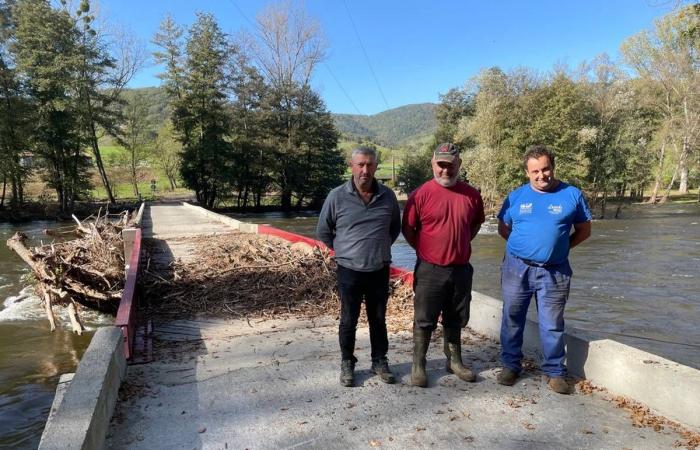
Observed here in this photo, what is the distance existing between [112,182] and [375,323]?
56.2 meters

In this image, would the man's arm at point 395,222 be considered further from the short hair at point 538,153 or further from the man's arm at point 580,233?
the man's arm at point 580,233

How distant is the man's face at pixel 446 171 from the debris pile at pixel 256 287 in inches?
83.2

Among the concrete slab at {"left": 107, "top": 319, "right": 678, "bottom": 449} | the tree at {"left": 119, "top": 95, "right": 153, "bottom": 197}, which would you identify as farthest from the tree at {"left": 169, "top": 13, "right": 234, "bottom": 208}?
the concrete slab at {"left": 107, "top": 319, "right": 678, "bottom": 449}

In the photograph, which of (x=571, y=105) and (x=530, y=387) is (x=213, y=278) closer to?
(x=530, y=387)

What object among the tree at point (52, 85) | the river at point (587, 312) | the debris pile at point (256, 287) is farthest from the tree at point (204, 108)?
the debris pile at point (256, 287)

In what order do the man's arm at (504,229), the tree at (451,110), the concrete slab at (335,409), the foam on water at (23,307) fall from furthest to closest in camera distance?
the tree at (451,110) < the foam on water at (23,307) < the man's arm at (504,229) < the concrete slab at (335,409)

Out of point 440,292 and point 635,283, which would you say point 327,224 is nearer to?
point 440,292

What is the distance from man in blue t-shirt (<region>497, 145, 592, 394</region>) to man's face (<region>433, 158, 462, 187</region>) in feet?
1.74

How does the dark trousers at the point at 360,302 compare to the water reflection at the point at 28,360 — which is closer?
the dark trousers at the point at 360,302

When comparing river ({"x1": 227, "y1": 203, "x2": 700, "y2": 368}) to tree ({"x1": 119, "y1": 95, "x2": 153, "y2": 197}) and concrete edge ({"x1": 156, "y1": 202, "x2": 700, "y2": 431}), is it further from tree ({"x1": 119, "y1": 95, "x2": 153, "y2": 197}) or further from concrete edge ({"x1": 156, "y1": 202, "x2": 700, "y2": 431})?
tree ({"x1": 119, "y1": 95, "x2": 153, "y2": 197})

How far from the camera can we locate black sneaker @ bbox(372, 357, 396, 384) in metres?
3.54

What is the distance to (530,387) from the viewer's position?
11.4 feet

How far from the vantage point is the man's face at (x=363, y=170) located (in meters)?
3.37

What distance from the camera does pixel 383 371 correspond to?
3604 mm
